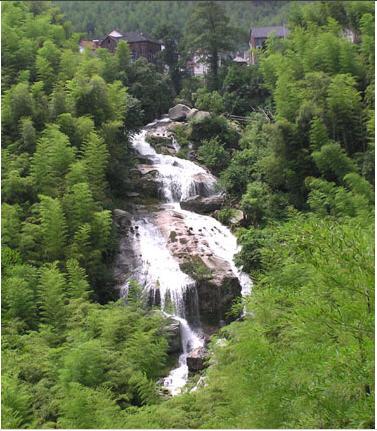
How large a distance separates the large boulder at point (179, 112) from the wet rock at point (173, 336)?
42.7ft

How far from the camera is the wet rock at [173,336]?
36.3ft

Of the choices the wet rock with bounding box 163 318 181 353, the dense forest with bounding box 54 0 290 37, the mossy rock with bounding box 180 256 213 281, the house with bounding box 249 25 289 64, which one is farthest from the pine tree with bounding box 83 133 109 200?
the house with bounding box 249 25 289 64

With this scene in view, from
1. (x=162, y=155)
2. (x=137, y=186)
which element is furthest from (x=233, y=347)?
(x=162, y=155)

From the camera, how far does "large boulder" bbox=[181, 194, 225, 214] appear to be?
15.9m

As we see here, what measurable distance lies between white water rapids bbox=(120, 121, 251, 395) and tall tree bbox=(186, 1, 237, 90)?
9.03 metres

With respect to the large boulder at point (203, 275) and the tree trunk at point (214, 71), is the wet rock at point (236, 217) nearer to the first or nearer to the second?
the large boulder at point (203, 275)

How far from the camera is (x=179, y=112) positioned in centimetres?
2311

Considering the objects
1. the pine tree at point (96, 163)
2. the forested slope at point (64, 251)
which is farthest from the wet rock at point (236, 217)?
the pine tree at point (96, 163)

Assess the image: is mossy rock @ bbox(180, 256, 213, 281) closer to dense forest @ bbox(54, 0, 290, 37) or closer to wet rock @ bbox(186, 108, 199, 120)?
wet rock @ bbox(186, 108, 199, 120)

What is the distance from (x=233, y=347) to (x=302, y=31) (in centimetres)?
1547

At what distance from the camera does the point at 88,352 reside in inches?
316

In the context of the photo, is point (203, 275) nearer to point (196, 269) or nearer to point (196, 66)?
point (196, 269)

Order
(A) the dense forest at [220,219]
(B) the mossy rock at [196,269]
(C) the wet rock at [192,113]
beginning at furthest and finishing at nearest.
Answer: (C) the wet rock at [192,113]
(B) the mossy rock at [196,269]
(A) the dense forest at [220,219]

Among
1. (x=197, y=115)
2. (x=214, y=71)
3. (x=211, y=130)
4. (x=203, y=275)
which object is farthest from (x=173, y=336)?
(x=214, y=71)
